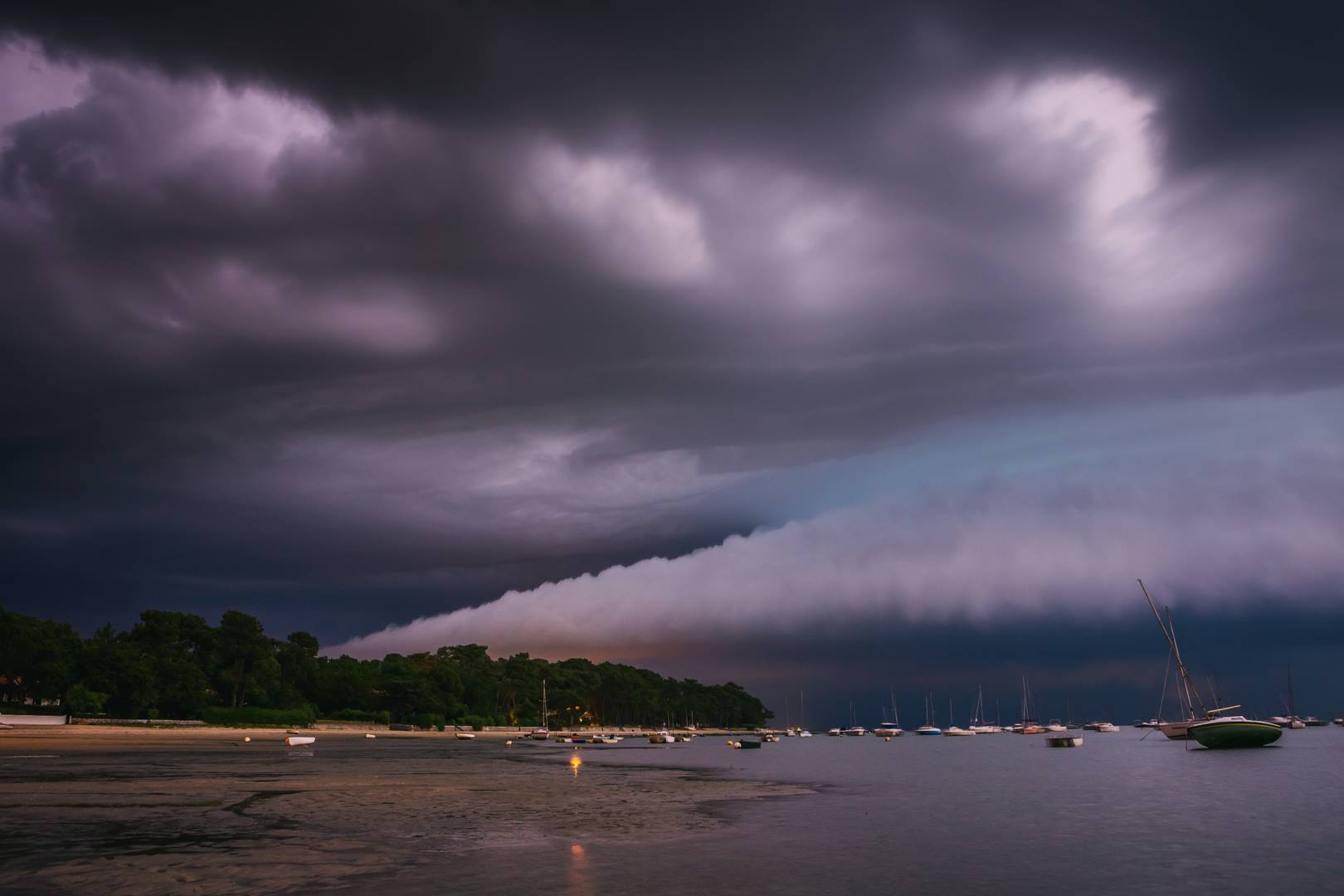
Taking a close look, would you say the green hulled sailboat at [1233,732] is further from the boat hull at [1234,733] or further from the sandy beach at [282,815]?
the sandy beach at [282,815]

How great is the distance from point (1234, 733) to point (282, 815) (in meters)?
127

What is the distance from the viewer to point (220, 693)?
7662 inches

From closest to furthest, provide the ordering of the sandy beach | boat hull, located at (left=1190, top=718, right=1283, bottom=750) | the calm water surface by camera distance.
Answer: the sandy beach < the calm water surface < boat hull, located at (left=1190, top=718, right=1283, bottom=750)

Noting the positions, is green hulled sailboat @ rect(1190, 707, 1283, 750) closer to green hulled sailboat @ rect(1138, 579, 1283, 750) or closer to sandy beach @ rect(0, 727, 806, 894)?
green hulled sailboat @ rect(1138, 579, 1283, 750)

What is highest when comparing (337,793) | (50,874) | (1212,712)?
(50,874)

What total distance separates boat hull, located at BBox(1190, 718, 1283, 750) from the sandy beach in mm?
79392

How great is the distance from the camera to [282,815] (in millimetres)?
44750

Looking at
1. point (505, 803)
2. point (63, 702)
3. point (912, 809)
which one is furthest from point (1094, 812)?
point (63, 702)

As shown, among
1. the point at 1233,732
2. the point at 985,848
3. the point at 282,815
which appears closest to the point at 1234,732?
the point at 1233,732

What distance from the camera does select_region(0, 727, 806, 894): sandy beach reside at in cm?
2905

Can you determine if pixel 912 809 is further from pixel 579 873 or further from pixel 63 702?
pixel 63 702

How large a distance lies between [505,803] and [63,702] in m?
133

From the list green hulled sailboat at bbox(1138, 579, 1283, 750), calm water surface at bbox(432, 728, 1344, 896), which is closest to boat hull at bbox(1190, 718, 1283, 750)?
green hulled sailboat at bbox(1138, 579, 1283, 750)

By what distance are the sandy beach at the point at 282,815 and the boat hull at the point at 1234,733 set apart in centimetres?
7939
